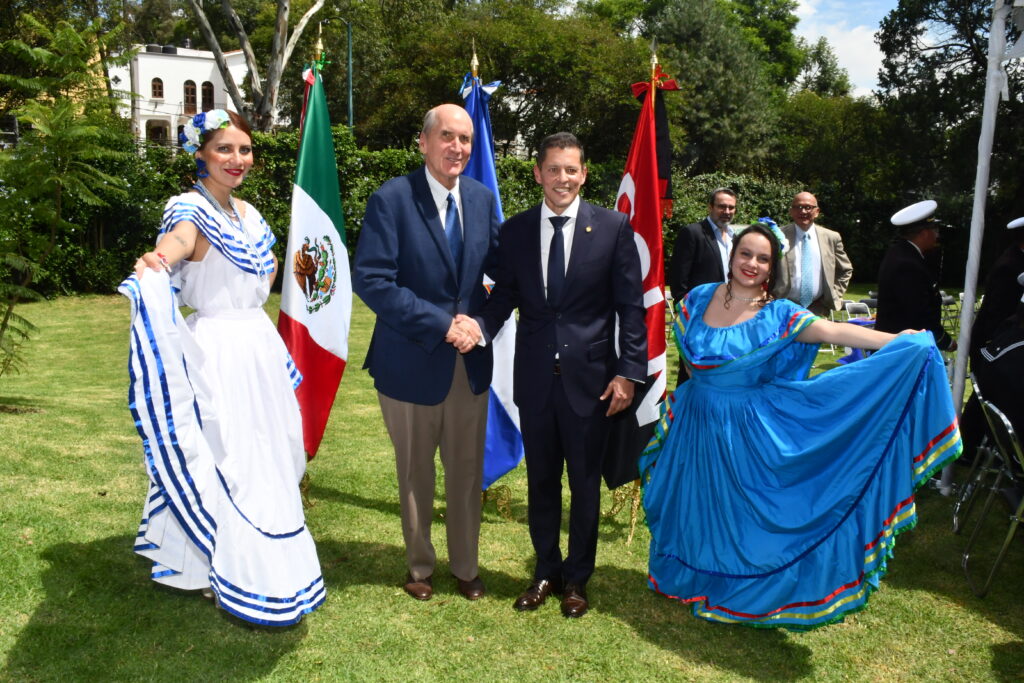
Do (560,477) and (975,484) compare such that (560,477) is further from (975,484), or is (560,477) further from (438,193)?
(975,484)

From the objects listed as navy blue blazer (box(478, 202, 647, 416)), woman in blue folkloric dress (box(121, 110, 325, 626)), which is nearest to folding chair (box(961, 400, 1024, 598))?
navy blue blazer (box(478, 202, 647, 416))

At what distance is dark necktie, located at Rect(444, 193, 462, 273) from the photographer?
3797 millimetres

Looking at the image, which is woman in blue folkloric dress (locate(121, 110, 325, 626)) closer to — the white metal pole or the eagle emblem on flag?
the eagle emblem on flag

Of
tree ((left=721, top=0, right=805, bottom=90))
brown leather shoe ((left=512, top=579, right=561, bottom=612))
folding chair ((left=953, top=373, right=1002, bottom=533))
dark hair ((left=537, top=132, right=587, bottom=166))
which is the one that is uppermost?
tree ((left=721, top=0, right=805, bottom=90))

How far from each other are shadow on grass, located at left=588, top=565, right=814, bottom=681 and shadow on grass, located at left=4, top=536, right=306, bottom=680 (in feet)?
4.70

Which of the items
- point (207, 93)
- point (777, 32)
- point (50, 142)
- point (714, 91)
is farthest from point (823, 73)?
point (50, 142)

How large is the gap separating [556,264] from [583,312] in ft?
0.77

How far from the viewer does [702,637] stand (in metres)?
3.73

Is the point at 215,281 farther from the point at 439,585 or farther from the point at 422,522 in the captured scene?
the point at 439,585

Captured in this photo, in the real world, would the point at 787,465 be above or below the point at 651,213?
below

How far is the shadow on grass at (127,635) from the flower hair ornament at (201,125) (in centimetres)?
196

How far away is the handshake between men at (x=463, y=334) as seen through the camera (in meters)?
3.62

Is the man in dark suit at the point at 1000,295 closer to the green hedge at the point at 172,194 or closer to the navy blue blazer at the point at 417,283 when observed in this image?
the navy blue blazer at the point at 417,283

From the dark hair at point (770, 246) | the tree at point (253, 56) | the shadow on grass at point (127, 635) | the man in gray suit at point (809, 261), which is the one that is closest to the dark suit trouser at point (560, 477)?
the dark hair at point (770, 246)
